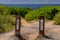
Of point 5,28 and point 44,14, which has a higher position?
point 44,14

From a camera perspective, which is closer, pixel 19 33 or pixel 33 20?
pixel 19 33

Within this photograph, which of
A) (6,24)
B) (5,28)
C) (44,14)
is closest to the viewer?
(5,28)

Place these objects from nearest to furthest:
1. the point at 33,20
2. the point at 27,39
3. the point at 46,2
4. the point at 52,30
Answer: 1. the point at 27,39
2. the point at 52,30
3. the point at 33,20
4. the point at 46,2

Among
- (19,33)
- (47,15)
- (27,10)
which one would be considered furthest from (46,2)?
(19,33)

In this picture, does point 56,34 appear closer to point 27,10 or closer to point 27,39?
point 27,39

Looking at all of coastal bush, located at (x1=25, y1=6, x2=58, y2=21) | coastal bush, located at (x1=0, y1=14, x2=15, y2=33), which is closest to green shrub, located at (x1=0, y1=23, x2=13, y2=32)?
coastal bush, located at (x1=0, y1=14, x2=15, y2=33)

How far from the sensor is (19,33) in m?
12.4

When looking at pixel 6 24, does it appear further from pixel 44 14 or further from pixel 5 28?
pixel 44 14

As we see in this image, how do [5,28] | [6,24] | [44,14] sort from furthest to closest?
[44,14], [6,24], [5,28]

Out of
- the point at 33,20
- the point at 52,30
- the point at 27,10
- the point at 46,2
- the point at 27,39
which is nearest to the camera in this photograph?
the point at 27,39

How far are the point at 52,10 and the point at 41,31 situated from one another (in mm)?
8202

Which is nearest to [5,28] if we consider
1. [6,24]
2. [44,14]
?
[6,24]

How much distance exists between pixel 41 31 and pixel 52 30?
1557mm

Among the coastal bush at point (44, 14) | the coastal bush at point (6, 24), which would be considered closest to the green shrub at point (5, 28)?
the coastal bush at point (6, 24)
